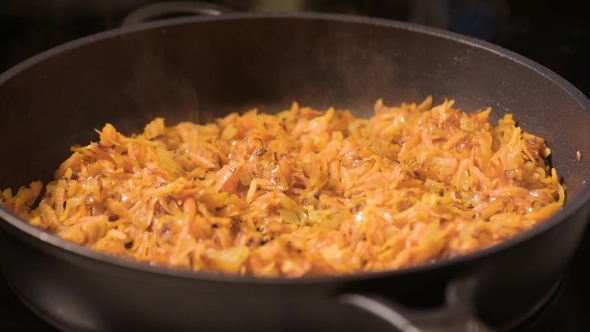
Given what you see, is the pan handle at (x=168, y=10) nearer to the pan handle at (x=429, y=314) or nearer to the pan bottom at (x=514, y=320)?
the pan bottom at (x=514, y=320)

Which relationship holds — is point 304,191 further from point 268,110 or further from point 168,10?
point 168,10

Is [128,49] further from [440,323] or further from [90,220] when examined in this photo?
[440,323]

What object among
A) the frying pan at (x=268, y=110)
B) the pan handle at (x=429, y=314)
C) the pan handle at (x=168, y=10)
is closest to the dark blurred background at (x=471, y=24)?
the pan handle at (x=168, y=10)

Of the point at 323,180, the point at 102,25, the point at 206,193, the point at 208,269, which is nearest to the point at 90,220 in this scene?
the point at 206,193

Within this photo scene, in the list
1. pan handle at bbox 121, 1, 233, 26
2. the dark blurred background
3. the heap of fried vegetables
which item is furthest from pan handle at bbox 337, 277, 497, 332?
the dark blurred background

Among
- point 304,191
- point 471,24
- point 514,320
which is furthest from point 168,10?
point 514,320

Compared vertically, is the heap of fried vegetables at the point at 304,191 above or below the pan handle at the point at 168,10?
below
